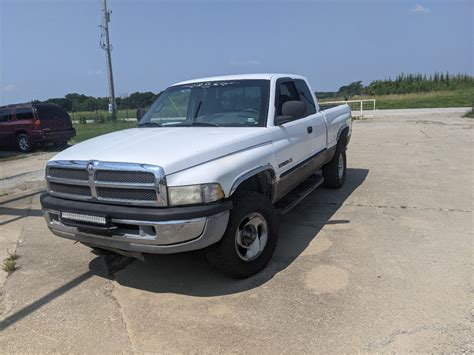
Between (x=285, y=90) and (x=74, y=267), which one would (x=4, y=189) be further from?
(x=285, y=90)

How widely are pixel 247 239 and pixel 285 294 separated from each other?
620 millimetres

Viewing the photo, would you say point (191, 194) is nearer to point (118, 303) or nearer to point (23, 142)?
point (118, 303)

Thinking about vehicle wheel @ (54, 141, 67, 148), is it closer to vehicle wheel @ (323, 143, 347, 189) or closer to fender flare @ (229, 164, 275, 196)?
vehicle wheel @ (323, 143, 347, 189)

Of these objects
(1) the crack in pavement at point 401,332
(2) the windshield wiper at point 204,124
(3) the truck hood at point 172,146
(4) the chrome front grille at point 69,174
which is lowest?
(1) the crack in pavement at point 401,332

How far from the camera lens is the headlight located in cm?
334

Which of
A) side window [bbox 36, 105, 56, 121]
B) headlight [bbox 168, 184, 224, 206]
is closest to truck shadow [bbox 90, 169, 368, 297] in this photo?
headlight [bbox 168, 184, 224, 206]

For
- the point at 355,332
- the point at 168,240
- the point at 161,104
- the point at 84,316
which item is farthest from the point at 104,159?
the point at 355,332

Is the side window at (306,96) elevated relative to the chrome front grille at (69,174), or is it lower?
elevated

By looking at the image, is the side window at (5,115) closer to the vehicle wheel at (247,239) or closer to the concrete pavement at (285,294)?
the concrete pavement at (285,294)

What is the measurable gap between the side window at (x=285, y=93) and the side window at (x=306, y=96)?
21cm

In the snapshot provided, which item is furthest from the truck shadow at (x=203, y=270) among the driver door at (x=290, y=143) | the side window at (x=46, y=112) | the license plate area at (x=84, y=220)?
the side window at (x=46, y=112)

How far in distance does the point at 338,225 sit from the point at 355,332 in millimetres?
2407

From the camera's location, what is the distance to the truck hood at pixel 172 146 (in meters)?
3.45

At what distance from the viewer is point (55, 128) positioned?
16375mm
